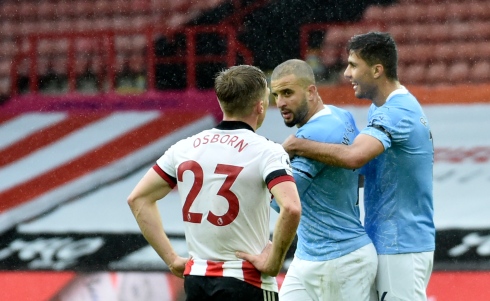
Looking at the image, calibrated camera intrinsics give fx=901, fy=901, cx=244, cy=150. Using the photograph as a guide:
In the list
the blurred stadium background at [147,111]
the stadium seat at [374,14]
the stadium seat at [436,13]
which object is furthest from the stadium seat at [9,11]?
the stadium seat at [436,13]

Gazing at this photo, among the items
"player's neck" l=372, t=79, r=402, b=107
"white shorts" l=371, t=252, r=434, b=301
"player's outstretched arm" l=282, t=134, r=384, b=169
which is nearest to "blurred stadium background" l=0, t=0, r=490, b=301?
"white shorts" l=371, t=252, r=434, b=301

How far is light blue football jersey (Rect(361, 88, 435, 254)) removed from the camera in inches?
143

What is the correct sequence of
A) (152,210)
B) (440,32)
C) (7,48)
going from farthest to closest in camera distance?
(7,48) → (440,32) → (152,210)

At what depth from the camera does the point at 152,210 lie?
3221mm

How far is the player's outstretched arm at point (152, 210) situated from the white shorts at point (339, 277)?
735 mm

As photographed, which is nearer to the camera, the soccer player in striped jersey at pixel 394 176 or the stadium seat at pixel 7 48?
the soccer player in striped jersey at pixel 394 176

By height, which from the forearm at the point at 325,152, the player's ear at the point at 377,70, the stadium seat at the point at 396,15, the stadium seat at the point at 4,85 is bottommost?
the stadium seat at the point at 4,85

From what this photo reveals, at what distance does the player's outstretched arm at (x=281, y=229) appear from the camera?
2.95m

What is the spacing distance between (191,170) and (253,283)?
44cm

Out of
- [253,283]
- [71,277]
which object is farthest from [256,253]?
[71,277]

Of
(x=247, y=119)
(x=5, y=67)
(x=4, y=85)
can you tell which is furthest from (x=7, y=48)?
(x=247, y=119)

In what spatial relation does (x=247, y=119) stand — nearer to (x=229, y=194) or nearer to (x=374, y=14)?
(x=229, y=194)

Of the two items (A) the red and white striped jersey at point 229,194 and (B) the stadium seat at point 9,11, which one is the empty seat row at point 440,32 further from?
(A) the red and white striped jersey at point 229,194

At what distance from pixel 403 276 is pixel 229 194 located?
101 centimetres
